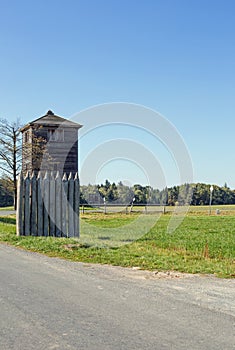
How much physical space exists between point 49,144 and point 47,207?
24.3 meters

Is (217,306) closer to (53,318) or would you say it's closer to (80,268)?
(53,318)

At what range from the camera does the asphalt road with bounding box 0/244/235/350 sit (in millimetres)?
4664

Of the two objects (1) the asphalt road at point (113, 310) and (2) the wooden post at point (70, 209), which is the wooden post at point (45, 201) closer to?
(2) the wooden post at point (70, 209)

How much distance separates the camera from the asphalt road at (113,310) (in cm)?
466

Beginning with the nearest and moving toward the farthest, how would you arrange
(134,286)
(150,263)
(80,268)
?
1. (134,286)
2. (80,268)
3. (150,263)

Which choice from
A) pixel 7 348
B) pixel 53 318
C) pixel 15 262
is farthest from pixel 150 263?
pixel 7 348

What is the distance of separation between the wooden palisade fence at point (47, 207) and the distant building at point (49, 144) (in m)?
16.9

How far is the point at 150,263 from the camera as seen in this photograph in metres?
9.98

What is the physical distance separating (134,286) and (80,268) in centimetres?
209

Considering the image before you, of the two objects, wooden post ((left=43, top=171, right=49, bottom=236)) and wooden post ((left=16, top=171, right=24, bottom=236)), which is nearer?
wooden post ((left=16, top=171, right=24, bottom=236))

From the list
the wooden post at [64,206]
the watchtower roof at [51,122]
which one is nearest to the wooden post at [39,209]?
the wooden post at [64,206]

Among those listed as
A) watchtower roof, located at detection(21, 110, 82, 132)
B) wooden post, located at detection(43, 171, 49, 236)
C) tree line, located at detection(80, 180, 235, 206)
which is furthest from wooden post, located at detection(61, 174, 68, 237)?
watchtower roof, located at detection(21, 110, 82, 132)

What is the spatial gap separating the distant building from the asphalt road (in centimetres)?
2473

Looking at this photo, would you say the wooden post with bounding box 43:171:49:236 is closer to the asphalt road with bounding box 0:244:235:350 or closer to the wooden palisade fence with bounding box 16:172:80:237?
the wooden palisade fence with bounding box 16:172:80:237
